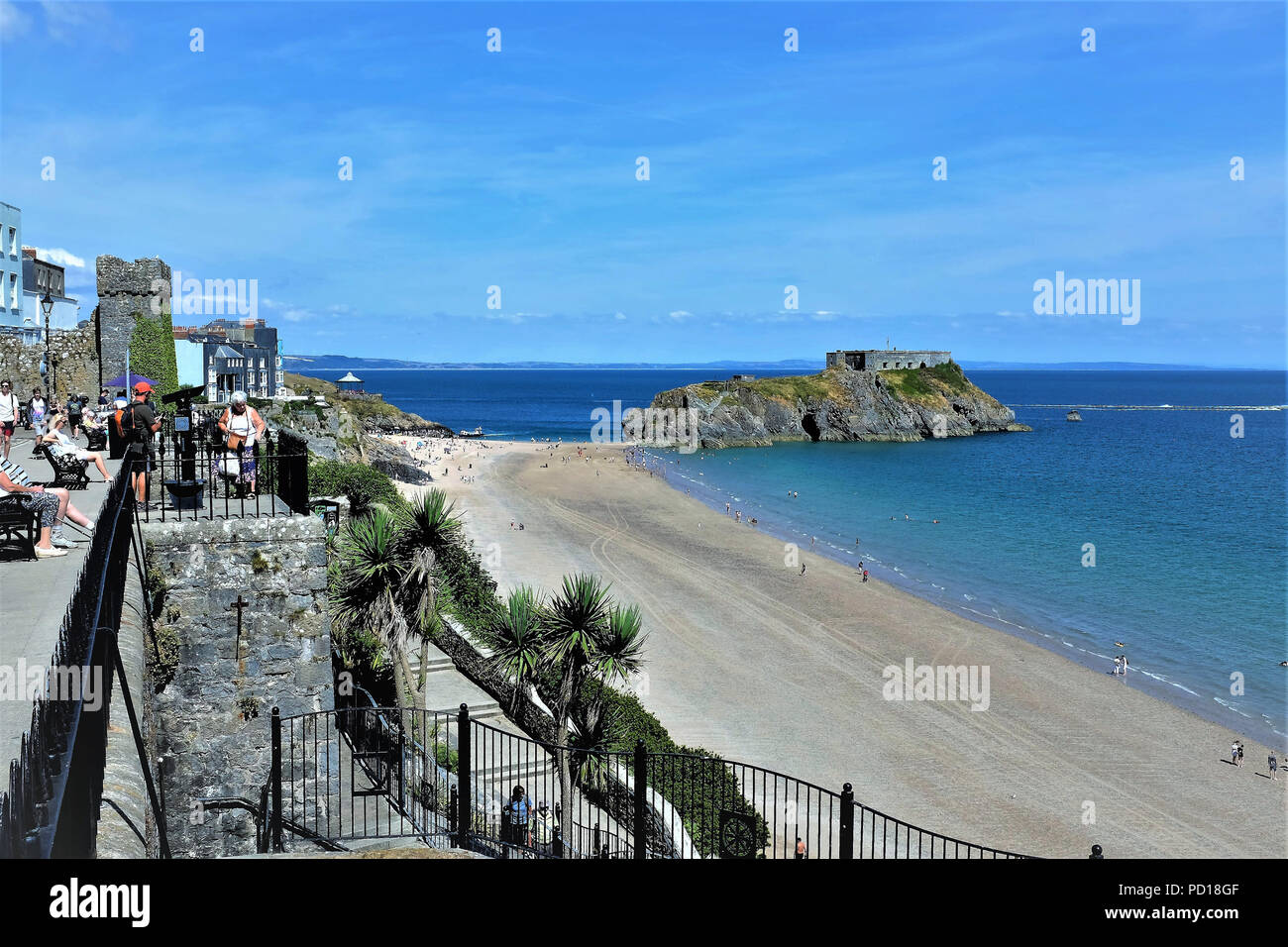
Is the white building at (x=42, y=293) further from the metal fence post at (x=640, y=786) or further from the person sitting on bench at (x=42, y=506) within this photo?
the metal fence post at (x=640, y=786)

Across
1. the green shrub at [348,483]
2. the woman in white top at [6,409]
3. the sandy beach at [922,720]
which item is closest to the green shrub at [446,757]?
the sandy beach at [922,720]

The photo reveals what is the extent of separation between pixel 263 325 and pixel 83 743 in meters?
107

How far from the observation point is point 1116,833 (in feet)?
62.5

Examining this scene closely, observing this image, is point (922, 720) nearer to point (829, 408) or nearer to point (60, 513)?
point (60, 513)

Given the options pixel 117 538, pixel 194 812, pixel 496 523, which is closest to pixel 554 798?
pixel 194 812

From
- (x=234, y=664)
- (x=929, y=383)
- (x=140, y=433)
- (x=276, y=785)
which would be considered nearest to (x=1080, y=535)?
(x=140, y=433)

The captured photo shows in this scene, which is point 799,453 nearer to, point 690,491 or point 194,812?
point 690,491

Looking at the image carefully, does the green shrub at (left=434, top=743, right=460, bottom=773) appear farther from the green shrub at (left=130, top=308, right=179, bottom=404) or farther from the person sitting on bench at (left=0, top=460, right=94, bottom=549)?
the green shrub at (left=130, top=308, right=179, bottom=404)

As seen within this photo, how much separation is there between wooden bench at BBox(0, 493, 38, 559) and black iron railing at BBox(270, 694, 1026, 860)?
3677 millimetres

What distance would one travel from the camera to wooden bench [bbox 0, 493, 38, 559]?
1003 centimetres

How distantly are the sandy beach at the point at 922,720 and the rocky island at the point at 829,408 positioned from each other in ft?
232

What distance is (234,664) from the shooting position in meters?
9.94

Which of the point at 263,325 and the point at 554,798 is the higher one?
the point at 263,325

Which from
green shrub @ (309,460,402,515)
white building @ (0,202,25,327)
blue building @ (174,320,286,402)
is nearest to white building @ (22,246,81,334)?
white building @ (0,202,25,327)
